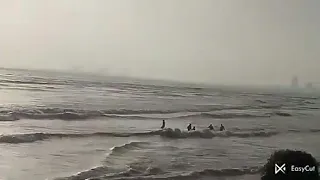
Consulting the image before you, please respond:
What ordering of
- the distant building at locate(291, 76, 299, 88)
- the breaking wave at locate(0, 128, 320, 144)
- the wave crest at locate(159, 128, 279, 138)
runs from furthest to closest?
the distant building at locate(291, 76, 299, 88) < the wave crest at locate(159, 128, 279, 138) < the breaking wave at locate(0, 128, 320, 144)

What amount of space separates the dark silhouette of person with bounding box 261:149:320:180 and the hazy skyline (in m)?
0.24

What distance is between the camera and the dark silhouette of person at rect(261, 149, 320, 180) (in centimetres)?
152

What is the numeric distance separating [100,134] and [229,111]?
41cm

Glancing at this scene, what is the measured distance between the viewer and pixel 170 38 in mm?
1475

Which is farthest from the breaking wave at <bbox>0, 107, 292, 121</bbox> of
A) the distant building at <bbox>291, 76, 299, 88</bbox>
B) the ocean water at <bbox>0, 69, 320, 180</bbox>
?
the distant building at <bbox>291, 76, 299, 88</bbox>

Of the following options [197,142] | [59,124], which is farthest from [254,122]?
[59,124]

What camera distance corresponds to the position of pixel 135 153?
1.39 m

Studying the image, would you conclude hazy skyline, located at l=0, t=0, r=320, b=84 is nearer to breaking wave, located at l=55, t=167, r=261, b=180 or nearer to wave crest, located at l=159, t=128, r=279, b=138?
wave crest, located at l=159, t=128, r=279, b=138

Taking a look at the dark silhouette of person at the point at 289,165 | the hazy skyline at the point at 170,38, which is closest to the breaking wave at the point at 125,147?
the hazy skyline at the point at 170,38

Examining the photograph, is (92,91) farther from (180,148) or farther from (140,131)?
(180,148)

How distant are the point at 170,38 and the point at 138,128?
11.5 inches

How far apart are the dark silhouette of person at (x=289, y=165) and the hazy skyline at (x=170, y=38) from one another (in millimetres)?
237

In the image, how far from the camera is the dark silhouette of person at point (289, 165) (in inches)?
59.7

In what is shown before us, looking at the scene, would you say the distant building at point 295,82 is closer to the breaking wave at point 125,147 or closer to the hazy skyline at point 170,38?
the hazy skyline at point 170,38
